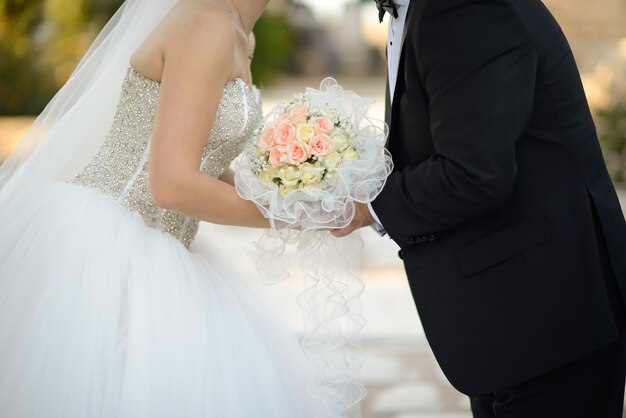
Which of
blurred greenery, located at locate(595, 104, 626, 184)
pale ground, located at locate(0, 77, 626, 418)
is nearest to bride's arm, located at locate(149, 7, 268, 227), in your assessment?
pale ground, located at locate(0, 77, 626, 418)

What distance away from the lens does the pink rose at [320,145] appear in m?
2.15

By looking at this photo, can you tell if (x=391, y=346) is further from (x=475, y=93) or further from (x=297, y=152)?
(x=475, y=93)

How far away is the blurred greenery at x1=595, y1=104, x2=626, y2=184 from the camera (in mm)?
8391

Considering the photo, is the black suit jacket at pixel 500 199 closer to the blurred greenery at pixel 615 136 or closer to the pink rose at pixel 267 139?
the pink rose at pixel 267 139

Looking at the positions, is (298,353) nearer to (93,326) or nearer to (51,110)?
(93,326)

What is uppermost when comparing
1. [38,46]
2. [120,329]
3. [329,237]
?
[329,237]

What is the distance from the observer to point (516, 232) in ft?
7.00

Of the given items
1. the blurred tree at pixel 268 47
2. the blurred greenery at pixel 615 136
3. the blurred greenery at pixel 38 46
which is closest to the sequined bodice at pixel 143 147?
the blurred greenery at pixel 615 136

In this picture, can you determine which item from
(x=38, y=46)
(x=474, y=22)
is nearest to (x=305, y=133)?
(x=474, y=22)

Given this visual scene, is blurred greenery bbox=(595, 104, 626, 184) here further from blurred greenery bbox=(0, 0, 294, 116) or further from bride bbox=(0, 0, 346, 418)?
blurred greenery bbox=(0, 0, 294, 116)

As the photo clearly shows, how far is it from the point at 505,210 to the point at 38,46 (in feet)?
35.8

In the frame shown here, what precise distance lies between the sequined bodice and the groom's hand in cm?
40

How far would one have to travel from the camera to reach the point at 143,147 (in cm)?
242

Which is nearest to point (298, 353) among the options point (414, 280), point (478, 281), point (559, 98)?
point (414, 280)
